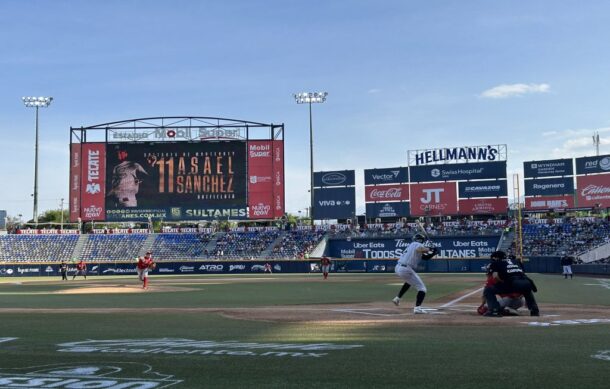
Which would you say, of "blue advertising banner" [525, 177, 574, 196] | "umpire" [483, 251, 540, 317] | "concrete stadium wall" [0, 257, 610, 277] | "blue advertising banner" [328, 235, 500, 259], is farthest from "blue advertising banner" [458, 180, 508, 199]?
"umpire" [483, 251, 540, 317]

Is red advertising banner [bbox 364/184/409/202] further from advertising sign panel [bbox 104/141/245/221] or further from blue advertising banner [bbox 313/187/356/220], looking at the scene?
advertising sign panel [bbox 104/141/245/221]

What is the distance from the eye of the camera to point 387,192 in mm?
63094

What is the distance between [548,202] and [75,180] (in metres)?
47.4

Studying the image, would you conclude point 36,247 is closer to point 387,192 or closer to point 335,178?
point 335,178

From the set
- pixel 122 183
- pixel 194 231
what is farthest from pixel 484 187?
pixel 122 183

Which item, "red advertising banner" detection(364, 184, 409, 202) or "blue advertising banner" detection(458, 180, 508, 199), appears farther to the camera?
"red advertising banner" detection(364, 184, 409, 202)

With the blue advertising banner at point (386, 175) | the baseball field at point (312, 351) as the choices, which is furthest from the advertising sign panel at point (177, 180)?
the baseball field at point (312, 351)

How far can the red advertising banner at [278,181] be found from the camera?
57.2 m

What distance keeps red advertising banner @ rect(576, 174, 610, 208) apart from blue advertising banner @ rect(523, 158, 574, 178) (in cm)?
143

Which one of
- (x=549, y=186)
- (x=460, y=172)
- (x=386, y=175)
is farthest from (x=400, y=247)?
(x=549, y=186)

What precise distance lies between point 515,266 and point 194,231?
181 feet

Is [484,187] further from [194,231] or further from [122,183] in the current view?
[122,183]

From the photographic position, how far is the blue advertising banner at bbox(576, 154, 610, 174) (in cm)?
5703

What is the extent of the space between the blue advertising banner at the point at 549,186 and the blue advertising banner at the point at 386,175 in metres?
12.5
